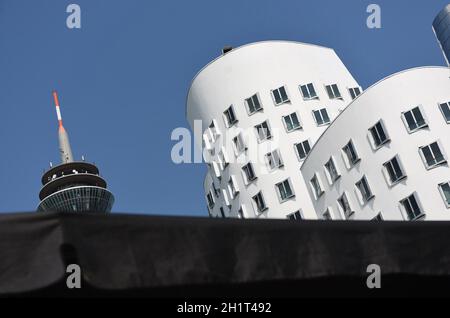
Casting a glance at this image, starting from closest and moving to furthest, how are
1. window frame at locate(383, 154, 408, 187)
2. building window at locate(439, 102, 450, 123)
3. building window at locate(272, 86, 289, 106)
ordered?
window frame at locate(383, 154, 408, 187) < building window at locate(439, 102, 450, 123) < building window at locate(272, 86, 289, 106)

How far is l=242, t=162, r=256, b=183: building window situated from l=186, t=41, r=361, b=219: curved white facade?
0.38ft

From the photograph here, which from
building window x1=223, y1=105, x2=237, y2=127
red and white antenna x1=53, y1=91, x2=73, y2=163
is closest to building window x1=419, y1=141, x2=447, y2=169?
building window x1=223, y1=105, x2=237, y2=127

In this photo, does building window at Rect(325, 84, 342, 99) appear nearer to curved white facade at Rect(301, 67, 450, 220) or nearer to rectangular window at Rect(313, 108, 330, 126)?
rectangular window at Rect(313, 108, 330, 126)

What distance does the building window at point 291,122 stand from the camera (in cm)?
5056

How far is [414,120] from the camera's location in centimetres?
3759

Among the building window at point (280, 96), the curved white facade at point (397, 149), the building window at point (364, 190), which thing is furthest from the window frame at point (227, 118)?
the building window at point (364, 190)

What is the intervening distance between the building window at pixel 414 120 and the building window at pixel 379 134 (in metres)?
1.22

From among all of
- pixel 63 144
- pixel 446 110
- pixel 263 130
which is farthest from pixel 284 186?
pixel 63 144

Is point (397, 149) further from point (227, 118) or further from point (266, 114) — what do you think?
point (227, 118)

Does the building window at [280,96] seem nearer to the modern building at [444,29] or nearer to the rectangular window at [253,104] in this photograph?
the rectangular window at [253,104]

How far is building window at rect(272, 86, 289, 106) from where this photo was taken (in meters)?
51.2

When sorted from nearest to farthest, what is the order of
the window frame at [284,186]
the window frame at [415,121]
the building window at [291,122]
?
the window frame at [415,121]
the window frame at [284,186]
the building window at [291,122]

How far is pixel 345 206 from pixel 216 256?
36.4 metres
